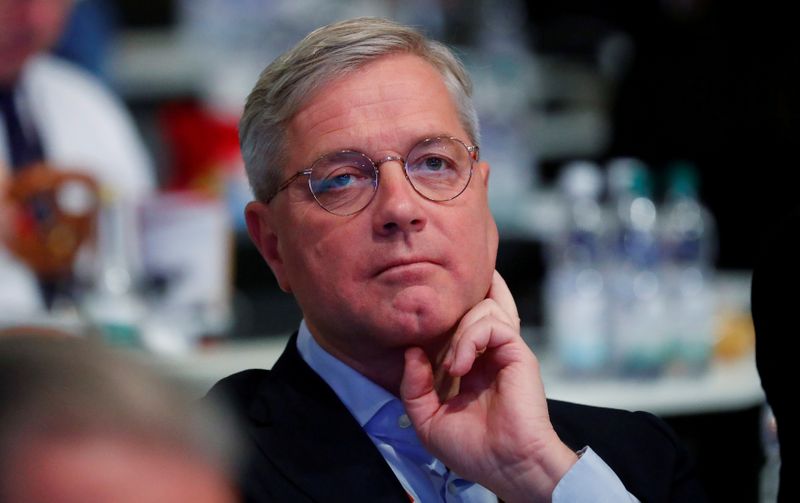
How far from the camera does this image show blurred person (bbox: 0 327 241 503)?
0.64 m

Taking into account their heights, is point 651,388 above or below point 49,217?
below

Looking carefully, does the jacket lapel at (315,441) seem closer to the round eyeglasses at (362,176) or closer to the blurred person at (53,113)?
the round eyeglasses at (362,176)

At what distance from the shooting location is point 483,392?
57.9 inches

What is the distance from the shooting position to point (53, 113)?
4.30m

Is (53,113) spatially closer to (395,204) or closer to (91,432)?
(395,204)

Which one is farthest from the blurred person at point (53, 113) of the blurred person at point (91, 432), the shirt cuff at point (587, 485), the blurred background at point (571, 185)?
the blurred person at point (91, 432)

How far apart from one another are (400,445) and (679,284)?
182 cm

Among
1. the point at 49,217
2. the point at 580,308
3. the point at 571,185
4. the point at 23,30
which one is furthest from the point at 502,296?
the point at 23,30

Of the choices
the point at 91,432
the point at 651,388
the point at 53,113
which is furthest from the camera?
the point at 53,113

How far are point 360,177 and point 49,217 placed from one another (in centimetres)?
194

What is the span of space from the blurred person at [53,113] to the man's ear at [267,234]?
2.51 metres

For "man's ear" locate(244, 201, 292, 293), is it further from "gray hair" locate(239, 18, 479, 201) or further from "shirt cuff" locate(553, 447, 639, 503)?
"shirt cuff" locate(553, 447, 639, 503)

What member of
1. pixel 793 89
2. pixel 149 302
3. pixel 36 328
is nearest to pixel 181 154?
pixel 149 302

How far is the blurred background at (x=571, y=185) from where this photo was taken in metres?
3.09
